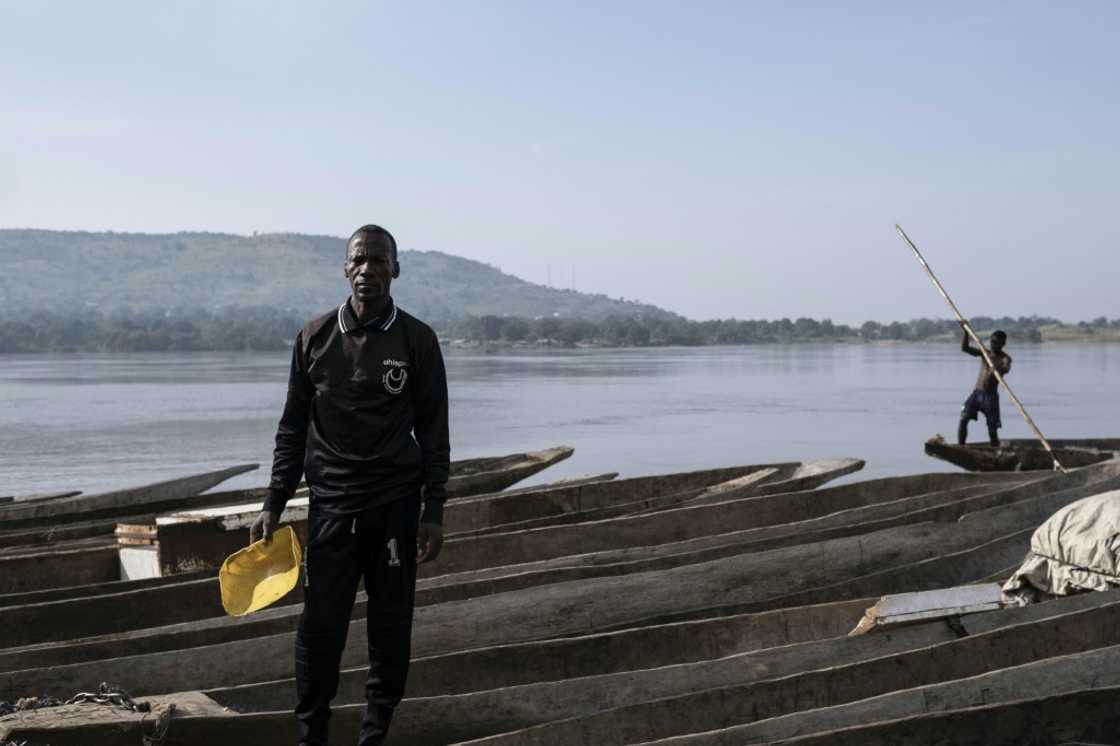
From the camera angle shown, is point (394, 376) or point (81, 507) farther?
point (81, 507)

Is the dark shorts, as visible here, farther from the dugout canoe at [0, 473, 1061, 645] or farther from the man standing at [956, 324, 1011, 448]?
the dugout canoe at [0, 473, 1061, 645]

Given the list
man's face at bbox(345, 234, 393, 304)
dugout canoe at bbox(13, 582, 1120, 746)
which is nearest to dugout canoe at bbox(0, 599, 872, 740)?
dugout canoe at bbox(13, 582, 1120, 746)

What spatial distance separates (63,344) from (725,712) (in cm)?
10433

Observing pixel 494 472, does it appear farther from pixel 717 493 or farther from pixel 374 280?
pixel 374 280

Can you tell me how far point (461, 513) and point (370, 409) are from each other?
14.2 ft

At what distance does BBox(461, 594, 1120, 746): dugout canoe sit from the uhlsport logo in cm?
106

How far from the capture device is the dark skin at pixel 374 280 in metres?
3.82

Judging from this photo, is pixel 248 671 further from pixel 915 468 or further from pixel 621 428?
pixel 621 428

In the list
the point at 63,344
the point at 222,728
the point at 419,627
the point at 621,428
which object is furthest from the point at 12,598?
the point at 63,344

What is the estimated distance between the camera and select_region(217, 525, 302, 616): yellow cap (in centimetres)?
394

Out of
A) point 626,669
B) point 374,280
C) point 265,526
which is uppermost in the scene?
point 374,280

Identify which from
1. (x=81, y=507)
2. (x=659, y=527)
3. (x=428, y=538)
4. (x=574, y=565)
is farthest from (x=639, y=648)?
(x=81, y=507)

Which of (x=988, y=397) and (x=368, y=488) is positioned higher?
(x=368, y=488)

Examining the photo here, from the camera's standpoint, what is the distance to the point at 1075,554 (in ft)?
17.3
